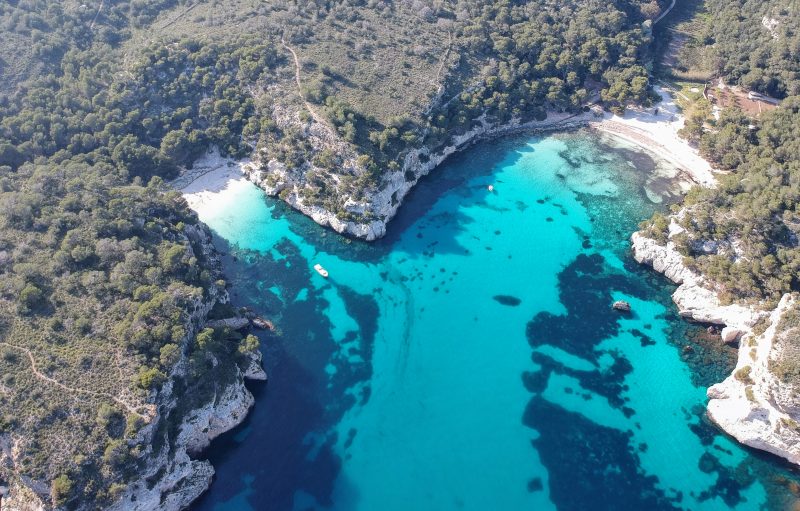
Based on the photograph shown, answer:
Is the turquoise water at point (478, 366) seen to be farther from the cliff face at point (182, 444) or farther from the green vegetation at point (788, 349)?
the green vegetation at point (788, 349)

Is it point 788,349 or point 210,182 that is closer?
point 788,349

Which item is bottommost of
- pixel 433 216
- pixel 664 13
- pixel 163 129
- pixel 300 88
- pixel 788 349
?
pixel 433 216

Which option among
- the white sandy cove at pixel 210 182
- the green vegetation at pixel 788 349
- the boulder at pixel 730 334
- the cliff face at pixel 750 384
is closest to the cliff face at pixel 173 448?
the white sandy cove at pixel 210 182

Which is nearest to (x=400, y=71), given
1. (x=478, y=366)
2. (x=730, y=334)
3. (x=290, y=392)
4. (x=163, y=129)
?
(x=163, y=129)

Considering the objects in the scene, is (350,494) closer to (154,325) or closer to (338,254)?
(154,325)

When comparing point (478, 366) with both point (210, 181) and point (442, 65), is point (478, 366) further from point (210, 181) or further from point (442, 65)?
point (442, 65)
